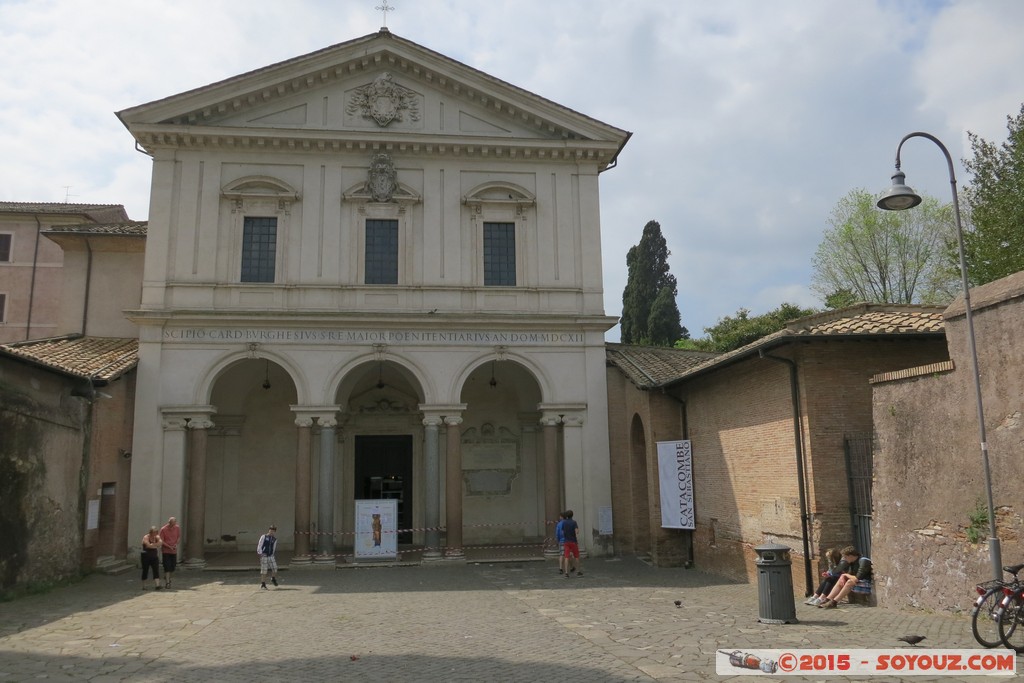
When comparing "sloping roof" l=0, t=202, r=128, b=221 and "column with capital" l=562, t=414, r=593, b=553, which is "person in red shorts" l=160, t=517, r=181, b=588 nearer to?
"column with capital" l=562, t=414, r=593, b=553

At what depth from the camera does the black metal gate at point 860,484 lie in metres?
12.5

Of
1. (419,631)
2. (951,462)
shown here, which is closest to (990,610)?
(951,462)

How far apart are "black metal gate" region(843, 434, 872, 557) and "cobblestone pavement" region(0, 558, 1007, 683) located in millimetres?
1392

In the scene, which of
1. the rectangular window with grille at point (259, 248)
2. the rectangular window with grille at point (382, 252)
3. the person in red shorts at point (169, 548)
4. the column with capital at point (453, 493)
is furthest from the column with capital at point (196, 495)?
the column with capital at point (453, 493)

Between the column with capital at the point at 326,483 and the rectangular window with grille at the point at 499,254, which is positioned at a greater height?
the rectangular window with grille at the point at 499,254

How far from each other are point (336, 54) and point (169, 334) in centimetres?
841

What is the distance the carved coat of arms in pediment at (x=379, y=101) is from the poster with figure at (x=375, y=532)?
32.9 feet

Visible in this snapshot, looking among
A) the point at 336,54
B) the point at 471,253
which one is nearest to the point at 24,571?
the point at 471,253

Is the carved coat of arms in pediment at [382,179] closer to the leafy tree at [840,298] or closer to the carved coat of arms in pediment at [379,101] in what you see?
the carved coat of arms in pediment at [379,101]

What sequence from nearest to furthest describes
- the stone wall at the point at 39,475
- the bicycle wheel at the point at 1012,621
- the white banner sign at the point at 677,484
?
the bicycle wheel at the point at 1012,621 < the stone wall at the point at 39,475 < the white banner sign at the point at 677,484

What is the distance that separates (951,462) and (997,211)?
1997cm

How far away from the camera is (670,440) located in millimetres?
18547

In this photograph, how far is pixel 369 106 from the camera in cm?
2112

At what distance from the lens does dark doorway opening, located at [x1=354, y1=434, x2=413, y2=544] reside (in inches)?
899
